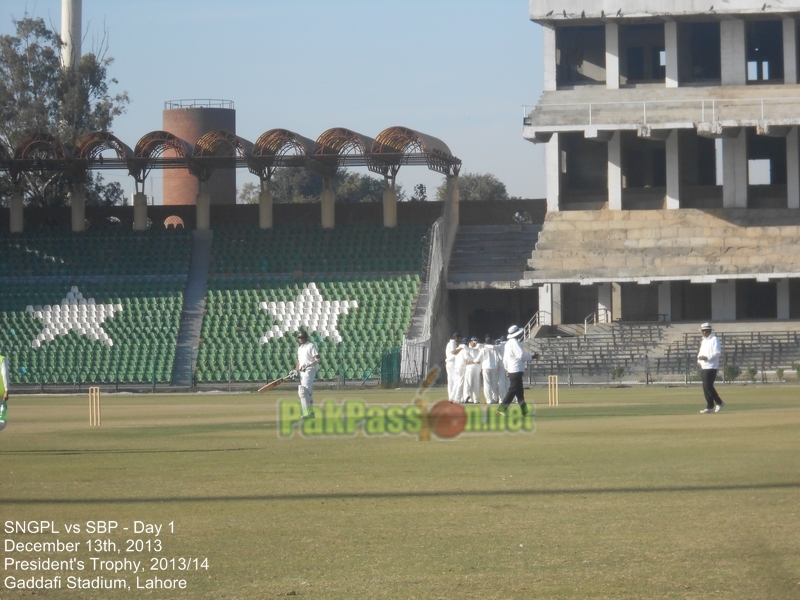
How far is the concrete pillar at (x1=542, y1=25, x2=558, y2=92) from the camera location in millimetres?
50344

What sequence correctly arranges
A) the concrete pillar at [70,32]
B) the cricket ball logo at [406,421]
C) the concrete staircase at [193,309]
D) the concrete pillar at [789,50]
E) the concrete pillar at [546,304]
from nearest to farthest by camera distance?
1. the cricket ball logo at [406,421]
2. the concrete staircase at [193,309]
3. the concrete pillar at [789,50]
4. the concrete pillar at [546,304]
5. the concrete pillar at [70,32]

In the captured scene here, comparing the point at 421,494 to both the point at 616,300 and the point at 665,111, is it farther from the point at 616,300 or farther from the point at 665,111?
the point at 616,300

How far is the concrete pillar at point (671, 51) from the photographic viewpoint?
48.5m

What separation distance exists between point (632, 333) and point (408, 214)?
13.6m

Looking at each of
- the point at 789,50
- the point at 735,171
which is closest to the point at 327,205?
the point at 735,171

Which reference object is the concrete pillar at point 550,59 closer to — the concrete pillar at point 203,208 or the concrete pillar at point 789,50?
the concrete pillar at point 789,50

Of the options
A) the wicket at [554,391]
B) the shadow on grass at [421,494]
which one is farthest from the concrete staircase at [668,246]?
the shadow on grass at [421,494]

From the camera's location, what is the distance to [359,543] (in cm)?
906

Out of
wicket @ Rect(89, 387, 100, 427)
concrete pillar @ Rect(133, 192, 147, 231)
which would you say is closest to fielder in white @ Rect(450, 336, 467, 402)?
wicket @ Rect(89, 387, 100, 427)

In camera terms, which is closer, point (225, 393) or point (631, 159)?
point (225, 393)

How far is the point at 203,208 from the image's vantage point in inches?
2078

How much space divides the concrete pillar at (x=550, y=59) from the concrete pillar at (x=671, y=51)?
4.71m

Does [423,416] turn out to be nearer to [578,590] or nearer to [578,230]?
[578,590]

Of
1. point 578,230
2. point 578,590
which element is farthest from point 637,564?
point 578,230
